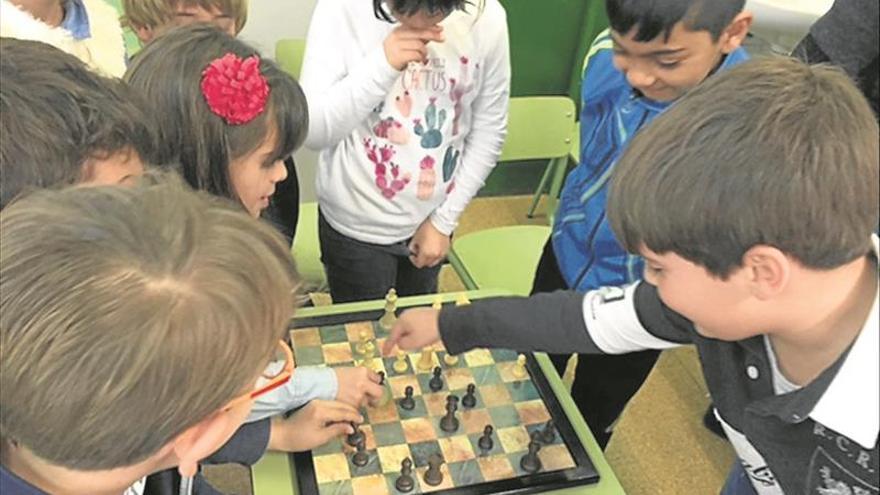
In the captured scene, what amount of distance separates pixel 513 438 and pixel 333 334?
1.19 feet

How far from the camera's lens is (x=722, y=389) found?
1.05 metres

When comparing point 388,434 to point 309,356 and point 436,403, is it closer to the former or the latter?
point 436,403

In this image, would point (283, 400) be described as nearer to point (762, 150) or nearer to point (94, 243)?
point (94, 243)

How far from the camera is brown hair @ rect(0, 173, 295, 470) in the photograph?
597mm

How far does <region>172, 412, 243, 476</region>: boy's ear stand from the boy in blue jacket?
82 cm

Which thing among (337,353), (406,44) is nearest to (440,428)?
(337,353)

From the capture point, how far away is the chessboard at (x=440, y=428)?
113cm

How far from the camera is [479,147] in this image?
1.70 m

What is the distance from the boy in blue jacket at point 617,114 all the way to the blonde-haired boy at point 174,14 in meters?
0.75

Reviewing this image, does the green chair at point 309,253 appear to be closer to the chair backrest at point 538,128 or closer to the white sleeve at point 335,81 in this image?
the white sleeve at point 335,81

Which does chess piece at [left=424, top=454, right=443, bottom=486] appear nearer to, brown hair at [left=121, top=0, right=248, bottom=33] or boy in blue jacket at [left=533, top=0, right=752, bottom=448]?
boy in blue jacket at [left=533, top=0, right=752, bottom=448]

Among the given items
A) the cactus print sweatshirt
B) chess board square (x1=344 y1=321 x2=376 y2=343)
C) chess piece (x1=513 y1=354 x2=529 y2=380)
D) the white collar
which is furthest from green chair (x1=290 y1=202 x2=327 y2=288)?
the white collar

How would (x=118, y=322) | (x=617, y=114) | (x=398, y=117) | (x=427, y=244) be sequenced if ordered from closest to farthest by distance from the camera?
(x=118, y=322)
(x=617, y=114)
(x=398, y=117)
(x=427, y=244)

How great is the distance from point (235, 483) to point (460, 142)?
0.98 meters
